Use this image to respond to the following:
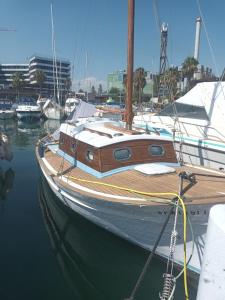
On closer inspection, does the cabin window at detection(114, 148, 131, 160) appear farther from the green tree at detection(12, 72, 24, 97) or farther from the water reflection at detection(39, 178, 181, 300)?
the green tree at detection(12, 72, 24, 97)

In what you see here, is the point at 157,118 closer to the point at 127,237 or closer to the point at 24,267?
the point at 127,237

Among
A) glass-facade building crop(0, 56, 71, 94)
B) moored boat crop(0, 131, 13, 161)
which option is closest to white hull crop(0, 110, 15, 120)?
moored boat crop(0, 131, 13, 161)

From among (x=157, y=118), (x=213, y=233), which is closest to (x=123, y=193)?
(x=213, y=233)

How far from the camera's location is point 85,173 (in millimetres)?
9969

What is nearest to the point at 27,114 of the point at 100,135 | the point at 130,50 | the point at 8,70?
the point at 130,50

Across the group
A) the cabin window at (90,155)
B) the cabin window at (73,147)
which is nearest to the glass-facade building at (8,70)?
the cabin window at (73,147)

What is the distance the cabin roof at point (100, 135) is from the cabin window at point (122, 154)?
0.31 meters

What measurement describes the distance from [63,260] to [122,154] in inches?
143

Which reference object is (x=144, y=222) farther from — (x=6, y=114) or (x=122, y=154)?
(x=6, y=114)

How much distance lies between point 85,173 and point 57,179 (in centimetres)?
94

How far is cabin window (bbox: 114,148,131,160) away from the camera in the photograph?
9523mm

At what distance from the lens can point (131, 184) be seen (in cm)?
839

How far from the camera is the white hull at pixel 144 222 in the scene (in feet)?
22.7

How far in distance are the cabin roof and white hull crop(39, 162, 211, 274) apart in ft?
6.76
